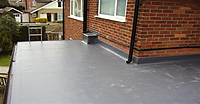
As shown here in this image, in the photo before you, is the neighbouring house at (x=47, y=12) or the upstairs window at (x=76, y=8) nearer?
the upstairs window at (x=76, y=8)

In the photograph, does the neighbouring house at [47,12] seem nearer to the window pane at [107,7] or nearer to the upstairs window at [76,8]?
the upstairs window at [76,8]

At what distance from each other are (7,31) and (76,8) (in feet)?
40.3

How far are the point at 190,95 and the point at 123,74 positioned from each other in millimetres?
1183

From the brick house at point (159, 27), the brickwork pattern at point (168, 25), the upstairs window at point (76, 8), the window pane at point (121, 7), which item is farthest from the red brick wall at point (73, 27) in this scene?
the brickwork pattern at point (168, 25)

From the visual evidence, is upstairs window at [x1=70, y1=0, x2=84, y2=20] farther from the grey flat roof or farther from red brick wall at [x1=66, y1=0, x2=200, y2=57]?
the grey flat roof

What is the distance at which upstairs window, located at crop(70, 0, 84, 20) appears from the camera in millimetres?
7811

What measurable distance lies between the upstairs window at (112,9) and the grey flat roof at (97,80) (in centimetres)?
112

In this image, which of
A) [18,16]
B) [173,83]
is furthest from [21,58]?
[18,16]

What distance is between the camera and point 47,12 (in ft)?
122

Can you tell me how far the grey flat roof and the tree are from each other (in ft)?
42.8

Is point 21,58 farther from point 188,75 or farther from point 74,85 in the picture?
point 188,75

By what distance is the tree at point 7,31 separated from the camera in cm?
1577

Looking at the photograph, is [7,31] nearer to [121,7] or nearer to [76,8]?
[76,8]

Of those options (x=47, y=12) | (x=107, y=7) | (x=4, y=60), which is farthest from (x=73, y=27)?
(x=47, y=12)
